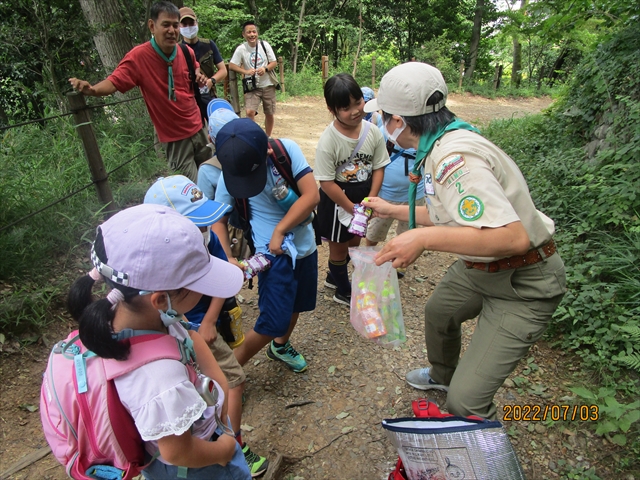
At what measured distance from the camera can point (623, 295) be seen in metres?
2.99

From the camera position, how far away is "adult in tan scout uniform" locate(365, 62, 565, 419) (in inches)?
57.3

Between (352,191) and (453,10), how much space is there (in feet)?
75.1

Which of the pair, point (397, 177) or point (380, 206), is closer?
point (380, 206)

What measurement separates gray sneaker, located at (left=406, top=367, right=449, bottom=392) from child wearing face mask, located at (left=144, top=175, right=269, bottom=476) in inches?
43.5

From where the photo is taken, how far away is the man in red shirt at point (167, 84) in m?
3.69

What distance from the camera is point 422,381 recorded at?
270cm

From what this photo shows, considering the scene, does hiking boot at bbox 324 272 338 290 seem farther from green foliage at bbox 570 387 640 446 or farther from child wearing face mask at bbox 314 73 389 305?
green foliage at bbox 570 387 640 446

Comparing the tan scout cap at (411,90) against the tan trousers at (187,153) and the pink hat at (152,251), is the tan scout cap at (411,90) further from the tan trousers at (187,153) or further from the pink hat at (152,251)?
the tan trousers at (187,153)

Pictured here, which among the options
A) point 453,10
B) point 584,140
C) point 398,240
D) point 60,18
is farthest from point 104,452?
point 453,10

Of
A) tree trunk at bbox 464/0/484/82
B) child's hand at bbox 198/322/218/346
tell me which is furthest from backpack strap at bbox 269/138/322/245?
tree trunk at bbox 464/0/484/82

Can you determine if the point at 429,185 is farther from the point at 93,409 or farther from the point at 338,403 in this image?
the point at 338,403

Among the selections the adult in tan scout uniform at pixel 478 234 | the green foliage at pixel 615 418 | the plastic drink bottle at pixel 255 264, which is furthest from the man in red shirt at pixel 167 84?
the green foliage at pixel 615 418
